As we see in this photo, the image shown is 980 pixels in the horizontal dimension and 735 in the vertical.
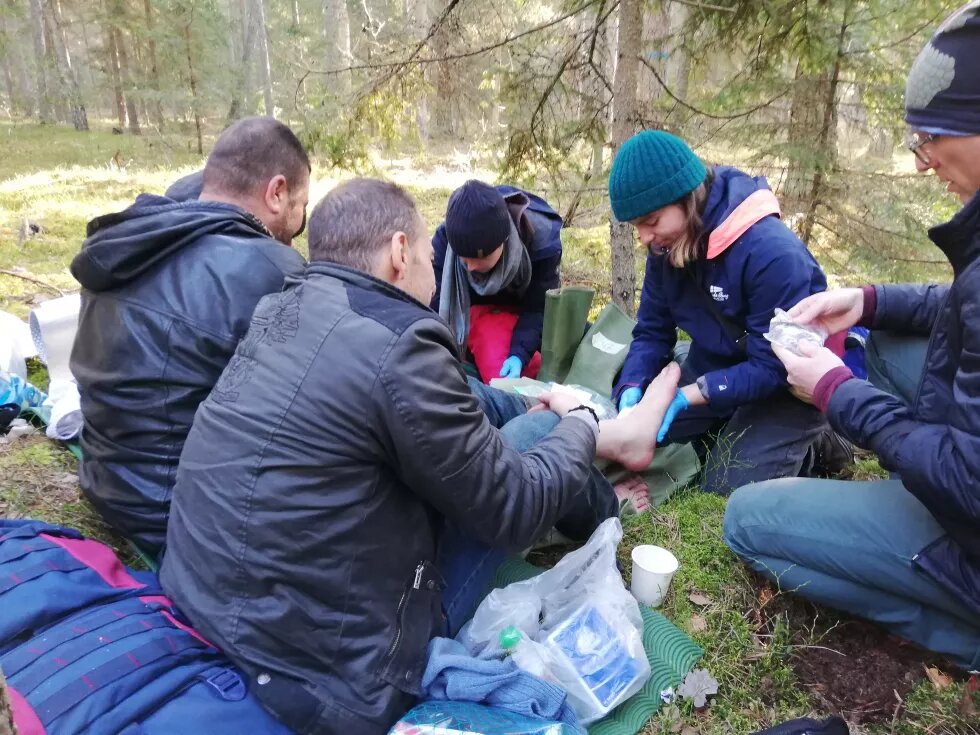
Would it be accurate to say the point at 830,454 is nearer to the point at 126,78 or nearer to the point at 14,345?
the point at 14,345

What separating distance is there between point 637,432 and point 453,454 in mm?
1495

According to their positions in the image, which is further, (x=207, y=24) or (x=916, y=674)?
(x=207, y=24)

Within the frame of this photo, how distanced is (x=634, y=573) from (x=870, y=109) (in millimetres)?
4591

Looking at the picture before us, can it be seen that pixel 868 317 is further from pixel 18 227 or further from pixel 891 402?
pixel 18 227

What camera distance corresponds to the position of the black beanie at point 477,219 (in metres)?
3.47

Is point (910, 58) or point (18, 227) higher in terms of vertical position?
point (910, 58)

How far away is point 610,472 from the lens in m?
3.07

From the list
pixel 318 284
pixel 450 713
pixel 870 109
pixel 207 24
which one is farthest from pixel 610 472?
pixel 207 24

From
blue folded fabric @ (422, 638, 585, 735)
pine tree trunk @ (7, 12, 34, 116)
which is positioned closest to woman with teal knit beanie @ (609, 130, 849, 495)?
blue folded fabric @ (422, 638, 585, 735)

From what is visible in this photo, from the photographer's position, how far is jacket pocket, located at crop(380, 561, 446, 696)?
1.79 metres

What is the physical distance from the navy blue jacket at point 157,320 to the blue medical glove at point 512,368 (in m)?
2.05

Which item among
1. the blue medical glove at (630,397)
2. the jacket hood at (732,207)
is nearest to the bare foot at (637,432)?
the blue medical glove at (630,397)

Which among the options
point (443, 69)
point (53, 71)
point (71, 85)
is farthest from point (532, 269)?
point (53, 71)

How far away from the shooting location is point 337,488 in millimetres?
1667
